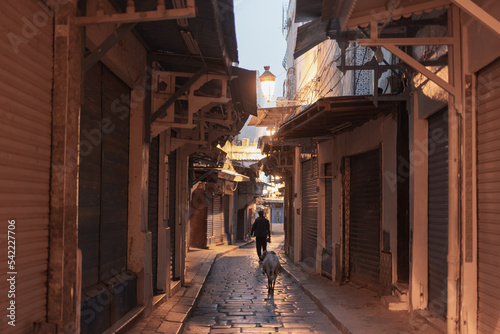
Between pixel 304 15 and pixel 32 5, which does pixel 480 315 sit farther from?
pixel 32 5

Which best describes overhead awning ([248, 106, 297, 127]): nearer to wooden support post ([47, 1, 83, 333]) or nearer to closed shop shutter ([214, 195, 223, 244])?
closed shop shutter ([214, 195, 223, 244])

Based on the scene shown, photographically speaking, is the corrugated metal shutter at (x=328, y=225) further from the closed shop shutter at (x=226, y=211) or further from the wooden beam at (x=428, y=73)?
the closed shop shutter at (x=226, y=211)

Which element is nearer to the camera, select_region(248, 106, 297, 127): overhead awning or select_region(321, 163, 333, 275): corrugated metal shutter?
select_region(321, 163, 333, 275): corrugated metal shutter

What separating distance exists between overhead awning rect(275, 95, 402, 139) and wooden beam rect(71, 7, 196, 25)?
509 centimetres

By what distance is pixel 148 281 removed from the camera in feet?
29.9

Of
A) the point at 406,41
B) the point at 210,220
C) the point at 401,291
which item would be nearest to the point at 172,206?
the point at 401,291

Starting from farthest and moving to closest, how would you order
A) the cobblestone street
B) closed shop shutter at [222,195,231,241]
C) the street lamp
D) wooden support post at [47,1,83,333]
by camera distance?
closed shop shutter at [222,195,231,241] → the street lamp → the cobblestone street → wooden support post at [47,1,83,333]

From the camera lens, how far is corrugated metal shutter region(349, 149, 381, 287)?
1165 cm

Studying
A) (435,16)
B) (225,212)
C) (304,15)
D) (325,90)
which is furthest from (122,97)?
(225,212)

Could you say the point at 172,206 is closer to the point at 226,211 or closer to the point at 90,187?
the point at 90,187

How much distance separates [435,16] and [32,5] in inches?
215

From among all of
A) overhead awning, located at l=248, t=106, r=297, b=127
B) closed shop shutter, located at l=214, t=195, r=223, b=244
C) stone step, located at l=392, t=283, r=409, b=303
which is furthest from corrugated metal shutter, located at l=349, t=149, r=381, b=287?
closed shop shutter, located at l=214, t=195, r=223, b=244

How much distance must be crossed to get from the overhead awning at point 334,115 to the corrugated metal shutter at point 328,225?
1.50m

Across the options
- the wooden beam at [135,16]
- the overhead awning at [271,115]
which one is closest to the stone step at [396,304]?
the wooden beam at [135,16]
